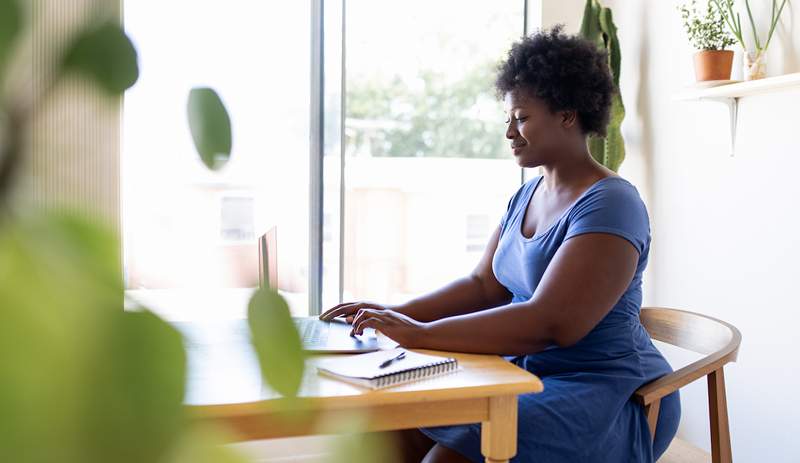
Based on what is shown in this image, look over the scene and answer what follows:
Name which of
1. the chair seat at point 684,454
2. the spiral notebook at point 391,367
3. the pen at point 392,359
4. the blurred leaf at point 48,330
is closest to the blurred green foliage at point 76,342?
the blurred leaf at point 48,330

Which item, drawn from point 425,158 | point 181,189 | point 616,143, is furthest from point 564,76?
point 425,158

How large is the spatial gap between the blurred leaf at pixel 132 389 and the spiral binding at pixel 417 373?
1.14 meters

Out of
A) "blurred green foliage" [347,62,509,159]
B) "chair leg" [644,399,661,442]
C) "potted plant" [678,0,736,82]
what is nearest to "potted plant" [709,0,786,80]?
"potted plant" [678,0,736,82]

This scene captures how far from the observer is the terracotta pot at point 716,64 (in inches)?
91.4

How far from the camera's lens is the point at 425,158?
4844 mm

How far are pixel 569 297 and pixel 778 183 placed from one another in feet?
3.41

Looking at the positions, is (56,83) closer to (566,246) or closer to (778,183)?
(566,246)

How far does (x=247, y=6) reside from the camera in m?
2.73

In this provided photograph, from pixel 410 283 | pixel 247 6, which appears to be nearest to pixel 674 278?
pixel 247 6

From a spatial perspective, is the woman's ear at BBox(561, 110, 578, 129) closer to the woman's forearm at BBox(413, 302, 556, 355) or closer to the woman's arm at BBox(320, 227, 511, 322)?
the woman's arm at BBox(320, 227, 511, 322)

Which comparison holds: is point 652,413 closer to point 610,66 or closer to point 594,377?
point 594,377

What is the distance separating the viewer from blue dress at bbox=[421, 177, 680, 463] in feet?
5.00

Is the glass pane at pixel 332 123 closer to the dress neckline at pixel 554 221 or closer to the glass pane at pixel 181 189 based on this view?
the dress neckline at pixel 554 221

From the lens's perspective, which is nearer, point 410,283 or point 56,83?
point 56,83
